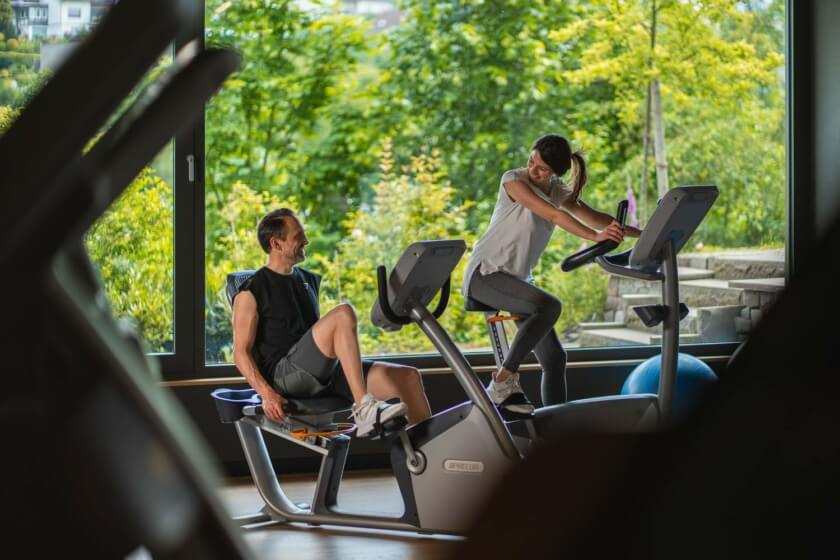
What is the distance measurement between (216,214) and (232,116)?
45 cm

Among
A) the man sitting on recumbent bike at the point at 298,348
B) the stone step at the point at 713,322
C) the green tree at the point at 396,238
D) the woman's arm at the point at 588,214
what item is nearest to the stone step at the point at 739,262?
the stone step at the point at 713,322

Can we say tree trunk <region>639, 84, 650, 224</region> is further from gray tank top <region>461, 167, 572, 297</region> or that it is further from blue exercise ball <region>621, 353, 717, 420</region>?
gray tank top <region>461, 167, 572, 297</region>

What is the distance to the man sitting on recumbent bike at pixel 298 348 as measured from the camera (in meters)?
3.57

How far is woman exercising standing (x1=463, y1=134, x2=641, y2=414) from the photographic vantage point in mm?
3820

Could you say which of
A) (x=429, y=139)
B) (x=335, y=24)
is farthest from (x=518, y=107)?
(x=335, y=24)

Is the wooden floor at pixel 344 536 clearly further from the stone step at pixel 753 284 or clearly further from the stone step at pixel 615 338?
the stone step at pixel 753 284

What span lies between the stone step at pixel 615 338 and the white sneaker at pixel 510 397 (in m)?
1.54

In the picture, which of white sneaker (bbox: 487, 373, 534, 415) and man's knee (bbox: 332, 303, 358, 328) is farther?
white sneaker (bbox: 487, 373, 534, 415)

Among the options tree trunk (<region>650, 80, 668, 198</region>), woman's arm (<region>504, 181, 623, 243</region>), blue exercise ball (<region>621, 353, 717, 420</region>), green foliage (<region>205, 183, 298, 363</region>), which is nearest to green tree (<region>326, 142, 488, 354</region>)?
green foliage (<region>205, 183, 298, 363</region>)

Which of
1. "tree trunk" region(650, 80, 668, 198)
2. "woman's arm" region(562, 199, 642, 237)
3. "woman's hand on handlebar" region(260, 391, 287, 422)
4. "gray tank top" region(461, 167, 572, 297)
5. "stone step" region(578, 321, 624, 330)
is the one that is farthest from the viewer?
"tree trunk" region(650, 80, 668, 198)

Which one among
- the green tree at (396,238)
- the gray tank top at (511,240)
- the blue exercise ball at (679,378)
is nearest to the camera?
the gray tank top at (511,240)

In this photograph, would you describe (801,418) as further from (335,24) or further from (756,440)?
(335,24)

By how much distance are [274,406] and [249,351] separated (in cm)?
26

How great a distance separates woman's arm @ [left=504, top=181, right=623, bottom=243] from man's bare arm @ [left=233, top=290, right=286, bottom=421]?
0.99m
